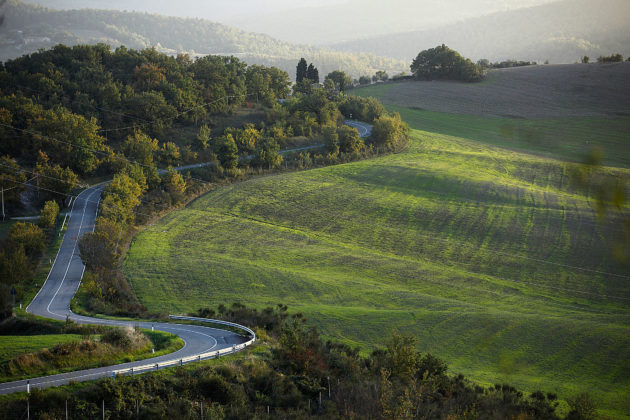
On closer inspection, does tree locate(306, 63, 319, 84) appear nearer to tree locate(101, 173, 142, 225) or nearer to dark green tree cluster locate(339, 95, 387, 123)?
dark green tree cluster locate(339, 95, 387, 123)

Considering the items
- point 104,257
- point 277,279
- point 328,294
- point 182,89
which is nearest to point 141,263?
point 104,257

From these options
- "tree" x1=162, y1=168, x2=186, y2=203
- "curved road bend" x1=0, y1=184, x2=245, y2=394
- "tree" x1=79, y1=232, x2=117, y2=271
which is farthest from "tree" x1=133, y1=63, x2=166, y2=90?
"tree" x1=79, y1=232, x2=117, y2=271

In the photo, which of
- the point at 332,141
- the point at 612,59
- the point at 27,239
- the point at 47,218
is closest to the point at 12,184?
the point at 47,218

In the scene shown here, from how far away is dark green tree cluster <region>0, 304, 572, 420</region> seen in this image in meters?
17.4

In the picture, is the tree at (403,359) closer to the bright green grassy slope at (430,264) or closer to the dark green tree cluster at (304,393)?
the dark green tree cluster at (304,393)

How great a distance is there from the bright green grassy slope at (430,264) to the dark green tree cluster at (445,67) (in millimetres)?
64027

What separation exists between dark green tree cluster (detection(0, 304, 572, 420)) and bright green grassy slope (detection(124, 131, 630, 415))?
11.3 feet

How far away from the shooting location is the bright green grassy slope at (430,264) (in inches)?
1164

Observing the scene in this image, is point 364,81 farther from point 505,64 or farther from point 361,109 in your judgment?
point 361,109

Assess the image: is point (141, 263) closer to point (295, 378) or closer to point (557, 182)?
point (295, 378)

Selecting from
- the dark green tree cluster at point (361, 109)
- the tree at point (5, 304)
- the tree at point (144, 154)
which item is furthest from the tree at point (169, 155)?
the tree at point (5, 304)

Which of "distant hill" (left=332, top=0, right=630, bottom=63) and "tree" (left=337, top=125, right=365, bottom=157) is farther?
"distant hill" (left=332, top=0, right=630, bottom=63)

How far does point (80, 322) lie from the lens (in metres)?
28.8

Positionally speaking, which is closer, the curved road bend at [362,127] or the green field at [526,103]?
the curved road bend at [362,127]
